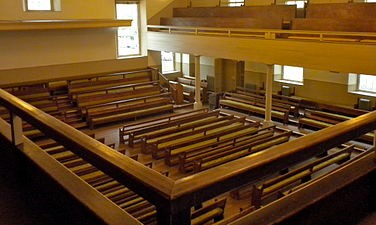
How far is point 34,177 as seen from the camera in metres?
2.51

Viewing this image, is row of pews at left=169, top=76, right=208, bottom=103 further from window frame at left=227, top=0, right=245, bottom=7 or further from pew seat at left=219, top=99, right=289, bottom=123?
window frame at left=227, top=0, right=245, bottom=7

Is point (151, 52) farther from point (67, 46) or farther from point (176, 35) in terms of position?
point (67, 46)

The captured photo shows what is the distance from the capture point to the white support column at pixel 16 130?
102 inches

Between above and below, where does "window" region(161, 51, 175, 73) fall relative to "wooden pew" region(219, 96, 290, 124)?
above

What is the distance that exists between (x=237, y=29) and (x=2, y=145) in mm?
10130

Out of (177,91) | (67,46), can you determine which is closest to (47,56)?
(67,46)

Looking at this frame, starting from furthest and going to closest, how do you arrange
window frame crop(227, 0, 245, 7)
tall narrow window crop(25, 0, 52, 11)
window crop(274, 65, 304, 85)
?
window frame crop(227, 0, 245, 7) < window crop(274, 65, 304, 85) < tall narrow window crop(25, 0, 52, 11)

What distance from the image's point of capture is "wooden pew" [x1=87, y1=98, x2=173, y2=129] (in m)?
12.2

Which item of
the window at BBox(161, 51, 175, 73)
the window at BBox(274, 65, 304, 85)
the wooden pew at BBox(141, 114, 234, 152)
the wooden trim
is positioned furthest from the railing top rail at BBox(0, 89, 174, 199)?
the window at BBox(161, 51, 175, 73)

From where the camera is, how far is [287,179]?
7152mm

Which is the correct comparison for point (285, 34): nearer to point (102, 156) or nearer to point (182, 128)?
point (182, 128)

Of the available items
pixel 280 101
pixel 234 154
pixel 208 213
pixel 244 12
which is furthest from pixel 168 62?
pixel 208 213

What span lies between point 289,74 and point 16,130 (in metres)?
12.5

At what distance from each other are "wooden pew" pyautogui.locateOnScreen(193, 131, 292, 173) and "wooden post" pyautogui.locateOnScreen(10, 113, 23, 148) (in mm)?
5107
